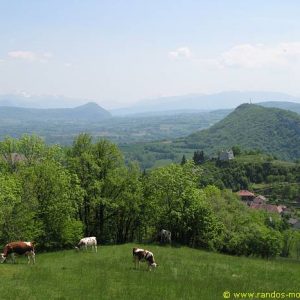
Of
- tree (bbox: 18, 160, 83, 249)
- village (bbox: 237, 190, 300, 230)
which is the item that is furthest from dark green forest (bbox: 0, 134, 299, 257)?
village (bbox: 237, 190, 300, 230)

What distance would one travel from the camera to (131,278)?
27.9 meters

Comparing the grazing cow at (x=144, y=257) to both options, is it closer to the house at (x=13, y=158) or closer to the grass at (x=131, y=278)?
the grass at (x=131, y=278)

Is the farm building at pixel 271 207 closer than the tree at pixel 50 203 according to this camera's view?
No

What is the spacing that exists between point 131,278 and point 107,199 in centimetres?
2201

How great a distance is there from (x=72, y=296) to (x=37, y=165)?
24.6m

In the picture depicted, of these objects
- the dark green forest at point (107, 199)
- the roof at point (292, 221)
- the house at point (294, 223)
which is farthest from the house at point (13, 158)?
the roof at point (292, 221)

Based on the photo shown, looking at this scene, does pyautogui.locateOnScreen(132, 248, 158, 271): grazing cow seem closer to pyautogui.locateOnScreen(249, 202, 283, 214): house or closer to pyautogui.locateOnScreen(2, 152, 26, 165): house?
pyautogui.locateOnScreen(2, 152, 26, 165): house

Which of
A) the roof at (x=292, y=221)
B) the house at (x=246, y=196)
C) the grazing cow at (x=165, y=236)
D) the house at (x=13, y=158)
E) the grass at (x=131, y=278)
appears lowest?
the roof at (x=292, y=221)

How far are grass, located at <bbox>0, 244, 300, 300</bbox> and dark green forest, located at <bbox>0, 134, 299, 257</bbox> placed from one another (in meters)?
7.81

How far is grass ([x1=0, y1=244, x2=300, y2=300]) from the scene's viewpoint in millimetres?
24297

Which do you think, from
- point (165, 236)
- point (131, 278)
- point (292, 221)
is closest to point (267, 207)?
point (292, 221)

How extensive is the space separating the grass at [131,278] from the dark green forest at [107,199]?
7811 mm

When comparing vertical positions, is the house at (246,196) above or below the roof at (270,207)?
above

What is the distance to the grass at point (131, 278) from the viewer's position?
24297mm
